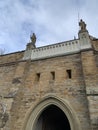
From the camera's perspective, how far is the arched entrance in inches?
262

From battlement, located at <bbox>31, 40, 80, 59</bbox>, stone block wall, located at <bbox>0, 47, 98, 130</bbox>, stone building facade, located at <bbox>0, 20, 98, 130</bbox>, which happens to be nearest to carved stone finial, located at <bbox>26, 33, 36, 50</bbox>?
stone building facade, located at <bbox>0, 20, 98, 130</bbox>

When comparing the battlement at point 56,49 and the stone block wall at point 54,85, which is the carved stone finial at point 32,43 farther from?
the stone block wall at point 54,85

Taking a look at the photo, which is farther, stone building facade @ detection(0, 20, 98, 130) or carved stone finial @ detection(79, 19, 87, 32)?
carved stone finial @ detection(79, 19, 87, 32)

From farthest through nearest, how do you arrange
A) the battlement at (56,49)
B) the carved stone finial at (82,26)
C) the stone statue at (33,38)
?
the stone statue at (33,38) → the carved stone finial at (82,26) → the battlement at (56,49)

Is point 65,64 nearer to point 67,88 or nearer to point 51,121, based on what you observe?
point 67,88

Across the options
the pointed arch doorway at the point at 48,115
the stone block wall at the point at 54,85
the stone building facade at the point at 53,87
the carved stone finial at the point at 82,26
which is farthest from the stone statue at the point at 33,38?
the pointed arch doorway at the point at 48,115

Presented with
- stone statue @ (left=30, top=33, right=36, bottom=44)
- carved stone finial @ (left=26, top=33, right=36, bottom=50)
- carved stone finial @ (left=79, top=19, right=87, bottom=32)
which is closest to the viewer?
carved stone finial @ (left=79, top=19, right=87, bottom=32)

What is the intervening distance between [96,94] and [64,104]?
1426 mm

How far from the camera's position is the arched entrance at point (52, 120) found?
665cm

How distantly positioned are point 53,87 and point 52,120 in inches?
107

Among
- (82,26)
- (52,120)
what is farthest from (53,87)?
(82,26)

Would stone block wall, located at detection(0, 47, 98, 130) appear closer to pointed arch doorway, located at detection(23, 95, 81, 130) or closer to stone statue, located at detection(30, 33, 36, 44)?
pointed arch doorway, located at detection(23, 95, 81, 130)

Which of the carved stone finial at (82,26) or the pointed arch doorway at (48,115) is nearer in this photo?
the pointed arch doorway at (48,115)

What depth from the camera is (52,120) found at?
7988mm
